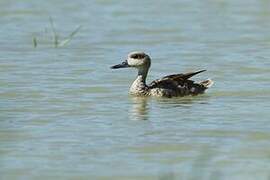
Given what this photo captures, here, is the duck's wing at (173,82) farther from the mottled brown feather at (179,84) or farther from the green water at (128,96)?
the green water at (128,96)

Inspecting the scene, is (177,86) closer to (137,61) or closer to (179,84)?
(179,84)

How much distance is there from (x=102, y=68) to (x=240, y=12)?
537 centimetres

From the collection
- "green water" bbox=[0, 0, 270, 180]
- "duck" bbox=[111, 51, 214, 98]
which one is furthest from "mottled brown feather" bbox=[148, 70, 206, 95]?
"green water" bbox=[0, 0, 270, 180]

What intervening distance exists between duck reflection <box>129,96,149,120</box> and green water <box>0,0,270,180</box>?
0.04 feet

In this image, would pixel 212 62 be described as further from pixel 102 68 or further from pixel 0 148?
pixel 0 148

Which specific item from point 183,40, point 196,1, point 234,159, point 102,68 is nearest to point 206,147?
point 234,159

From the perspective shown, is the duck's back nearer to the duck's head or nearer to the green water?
the green water

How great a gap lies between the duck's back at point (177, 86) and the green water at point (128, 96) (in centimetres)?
13

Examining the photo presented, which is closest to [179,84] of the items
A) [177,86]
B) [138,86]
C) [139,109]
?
[177,86]

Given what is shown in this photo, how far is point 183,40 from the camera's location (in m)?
17.5

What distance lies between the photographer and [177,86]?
Result: 1363 centimetres

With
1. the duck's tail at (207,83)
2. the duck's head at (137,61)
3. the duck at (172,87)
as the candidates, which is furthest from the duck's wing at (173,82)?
the duck's head at (137,61)

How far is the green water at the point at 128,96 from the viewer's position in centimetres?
984

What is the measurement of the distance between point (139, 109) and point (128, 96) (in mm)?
923
